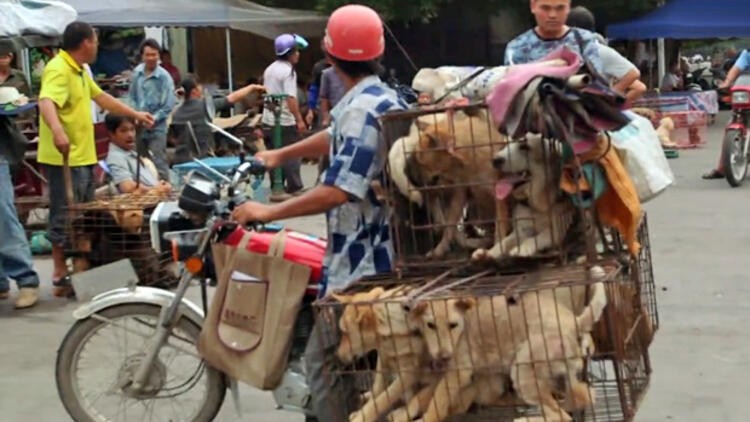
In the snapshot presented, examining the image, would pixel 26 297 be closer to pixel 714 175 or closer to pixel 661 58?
pixel 714 175

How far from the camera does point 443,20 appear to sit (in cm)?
2655

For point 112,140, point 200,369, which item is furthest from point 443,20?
point 200,369

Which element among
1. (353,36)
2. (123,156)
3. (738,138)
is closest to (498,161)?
(353,36)

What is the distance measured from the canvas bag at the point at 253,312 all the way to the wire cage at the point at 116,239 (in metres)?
3.75

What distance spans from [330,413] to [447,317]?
0.71 m

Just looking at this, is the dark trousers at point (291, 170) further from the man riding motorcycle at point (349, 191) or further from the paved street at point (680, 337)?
the man riding motorcycle at point (349, 191)

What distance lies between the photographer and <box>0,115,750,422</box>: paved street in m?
6.02

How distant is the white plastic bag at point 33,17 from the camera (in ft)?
36.8

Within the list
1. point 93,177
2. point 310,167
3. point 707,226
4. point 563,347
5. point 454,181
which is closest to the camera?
point 563,347

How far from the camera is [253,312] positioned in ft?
15.4

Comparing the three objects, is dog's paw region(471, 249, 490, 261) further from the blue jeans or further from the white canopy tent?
the white canopy tent

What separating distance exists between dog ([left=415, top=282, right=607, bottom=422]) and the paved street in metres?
1.95

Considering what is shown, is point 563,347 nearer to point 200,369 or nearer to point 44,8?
point 200,369

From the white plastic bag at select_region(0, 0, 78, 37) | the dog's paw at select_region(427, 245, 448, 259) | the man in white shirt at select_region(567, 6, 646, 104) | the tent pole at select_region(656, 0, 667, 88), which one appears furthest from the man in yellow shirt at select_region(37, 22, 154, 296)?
the tent pole at select_region(656, 0, 667, 88)
